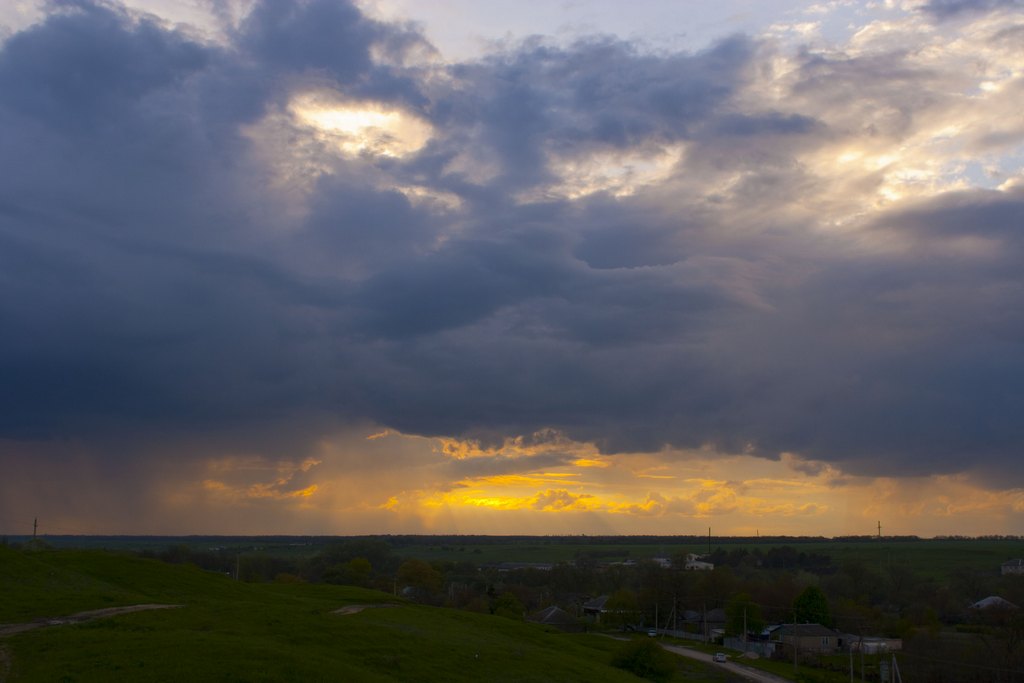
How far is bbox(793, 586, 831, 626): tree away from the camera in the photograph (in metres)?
103

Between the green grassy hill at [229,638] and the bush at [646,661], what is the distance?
200cm

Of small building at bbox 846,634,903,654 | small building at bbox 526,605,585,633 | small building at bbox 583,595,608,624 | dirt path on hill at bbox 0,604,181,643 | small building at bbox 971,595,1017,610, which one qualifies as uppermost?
dirt path on hill at bbox 0,604,181,643

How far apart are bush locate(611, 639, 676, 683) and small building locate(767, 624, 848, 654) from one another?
3643cm

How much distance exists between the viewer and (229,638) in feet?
116

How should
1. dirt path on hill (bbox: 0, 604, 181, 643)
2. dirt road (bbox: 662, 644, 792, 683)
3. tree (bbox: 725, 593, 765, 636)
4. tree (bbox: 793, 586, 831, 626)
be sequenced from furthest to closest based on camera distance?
tree (bbox: 725, 593, 765, 636) → tree (bbox: 793, 586, 831, 626) → dirt road (bbox: 662, 644, 792, 683) → dirt path on hill (bbox: 0, 604, 181, 643)

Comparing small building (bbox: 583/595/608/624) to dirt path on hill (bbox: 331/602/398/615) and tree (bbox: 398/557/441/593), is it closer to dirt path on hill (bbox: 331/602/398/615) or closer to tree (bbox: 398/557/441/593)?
tree (bbox: 398/557/441/593)

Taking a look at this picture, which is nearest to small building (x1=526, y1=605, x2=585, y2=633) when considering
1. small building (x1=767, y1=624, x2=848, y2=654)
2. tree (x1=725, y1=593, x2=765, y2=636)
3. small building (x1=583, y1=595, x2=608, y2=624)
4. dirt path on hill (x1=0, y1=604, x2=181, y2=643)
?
small building (x1=583, y1=595, x2=608, y2=624)

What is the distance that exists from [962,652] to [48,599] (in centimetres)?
6699

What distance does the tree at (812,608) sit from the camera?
102812 millimetres

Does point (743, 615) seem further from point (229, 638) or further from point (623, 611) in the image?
point (229, 638)

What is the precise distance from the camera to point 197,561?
148 m

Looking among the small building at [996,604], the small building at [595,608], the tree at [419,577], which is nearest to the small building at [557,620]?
the small building at [595,608]

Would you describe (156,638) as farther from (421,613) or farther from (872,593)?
(872,593)

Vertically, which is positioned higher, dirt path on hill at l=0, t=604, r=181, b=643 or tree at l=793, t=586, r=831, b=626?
dirt path on hill at l=0, t=604, r=181, b=643
